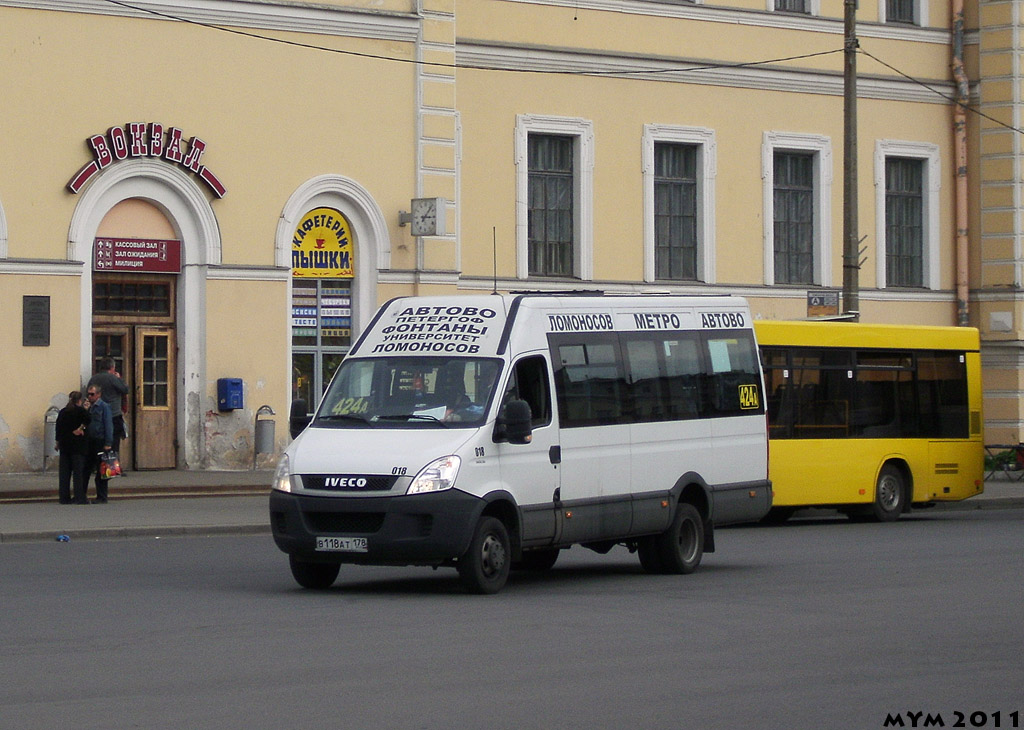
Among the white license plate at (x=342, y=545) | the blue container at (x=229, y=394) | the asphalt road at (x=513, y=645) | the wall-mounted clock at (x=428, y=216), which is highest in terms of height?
the wall-mounted clock at (x=428, y=216)

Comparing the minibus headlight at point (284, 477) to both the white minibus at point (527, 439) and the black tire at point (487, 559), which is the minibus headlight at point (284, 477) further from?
the black tire at point (487, 559)

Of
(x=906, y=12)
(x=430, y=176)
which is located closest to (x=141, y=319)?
(x=430, y=176)

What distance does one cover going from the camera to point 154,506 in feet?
76.9

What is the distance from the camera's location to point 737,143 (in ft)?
110

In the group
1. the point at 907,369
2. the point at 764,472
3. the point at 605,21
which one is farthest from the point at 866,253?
the point at 764,472

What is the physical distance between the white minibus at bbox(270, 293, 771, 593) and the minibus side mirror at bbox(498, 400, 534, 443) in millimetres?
11

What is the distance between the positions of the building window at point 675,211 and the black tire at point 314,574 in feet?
63.6

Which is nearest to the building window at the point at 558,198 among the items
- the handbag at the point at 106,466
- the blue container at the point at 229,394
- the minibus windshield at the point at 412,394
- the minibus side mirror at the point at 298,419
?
the blue container at the point at 229,394

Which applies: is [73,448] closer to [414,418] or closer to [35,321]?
A: [35,321]

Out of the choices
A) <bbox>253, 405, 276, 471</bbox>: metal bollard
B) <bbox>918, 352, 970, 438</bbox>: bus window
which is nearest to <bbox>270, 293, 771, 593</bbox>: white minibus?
<bbox>918, 352, 970, 438</bbox>: bus window

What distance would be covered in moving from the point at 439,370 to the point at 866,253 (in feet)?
73.0

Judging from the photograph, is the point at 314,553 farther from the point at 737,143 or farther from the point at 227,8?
the point at 737,143

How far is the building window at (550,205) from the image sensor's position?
1256 inches

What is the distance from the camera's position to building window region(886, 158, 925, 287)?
35844mm
